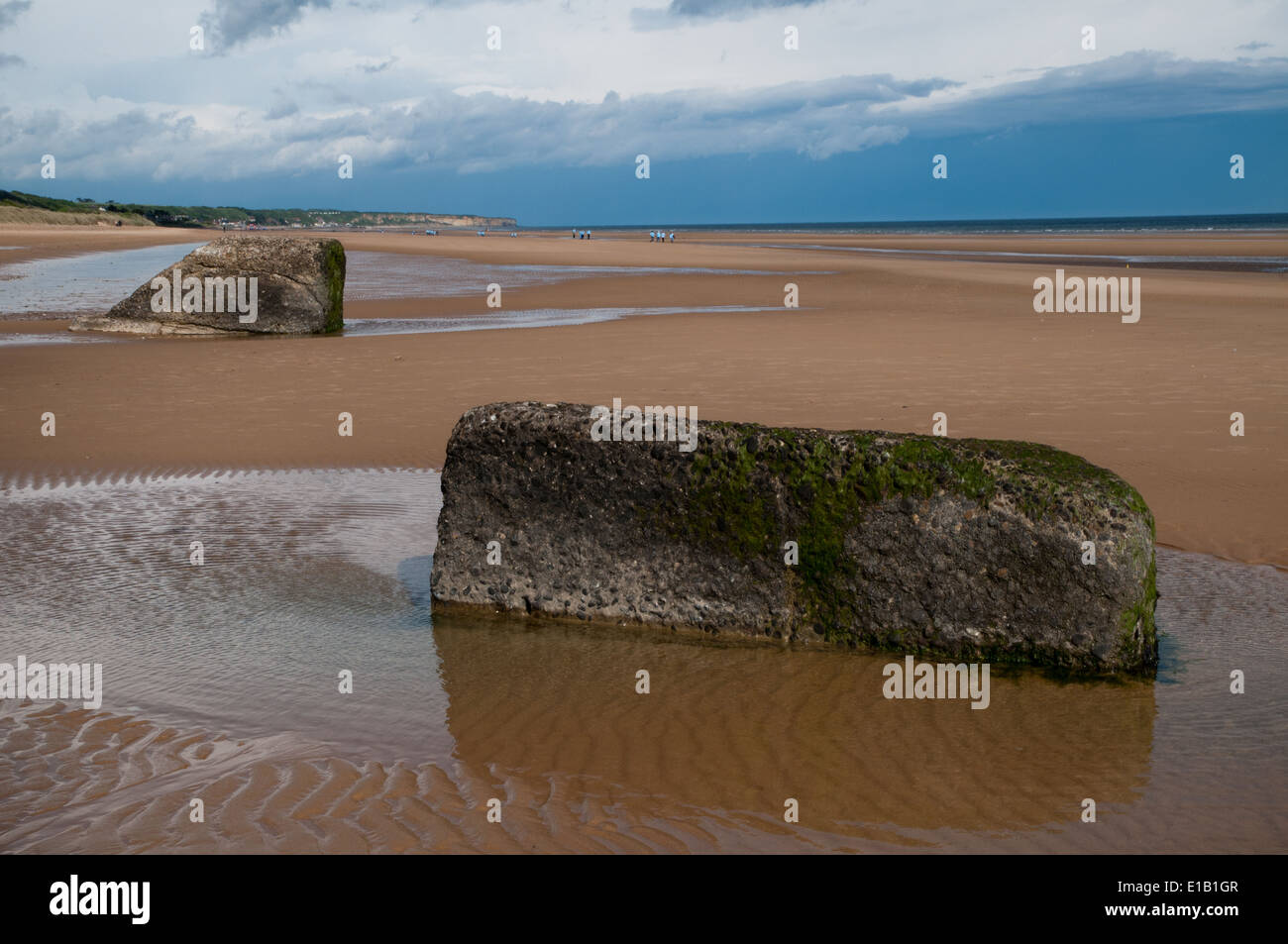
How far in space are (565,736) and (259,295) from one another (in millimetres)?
17388

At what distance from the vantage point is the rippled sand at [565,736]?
433 cm

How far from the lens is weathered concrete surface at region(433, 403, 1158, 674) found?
19.0 ft

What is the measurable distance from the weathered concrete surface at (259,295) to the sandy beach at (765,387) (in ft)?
2.74

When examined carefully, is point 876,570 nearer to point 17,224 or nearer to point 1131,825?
point 1131,825

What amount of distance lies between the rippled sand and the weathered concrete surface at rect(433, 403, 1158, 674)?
0.22 meters

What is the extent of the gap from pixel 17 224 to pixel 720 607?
9627 centimetres

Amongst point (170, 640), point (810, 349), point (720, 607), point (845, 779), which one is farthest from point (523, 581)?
point (810, 349)
